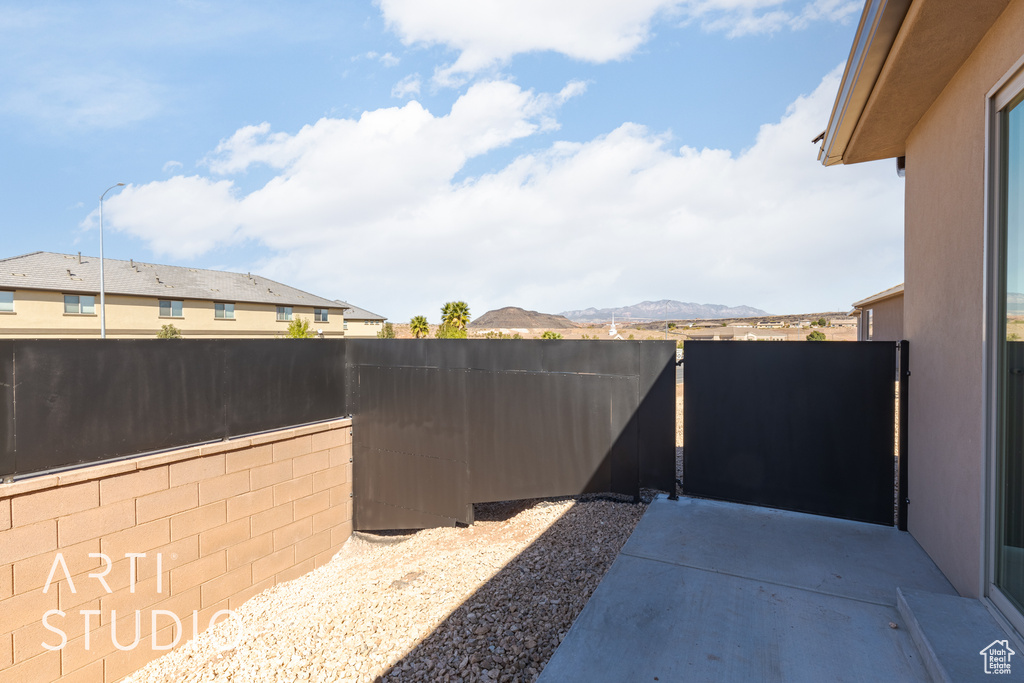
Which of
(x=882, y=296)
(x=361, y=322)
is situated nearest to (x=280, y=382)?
(x=882, y=296)

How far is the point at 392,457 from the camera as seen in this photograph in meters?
6.43

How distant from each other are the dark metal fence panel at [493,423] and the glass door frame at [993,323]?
2.42 meters

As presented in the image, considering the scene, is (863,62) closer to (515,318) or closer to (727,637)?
(727,637)

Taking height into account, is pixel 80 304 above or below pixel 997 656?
above

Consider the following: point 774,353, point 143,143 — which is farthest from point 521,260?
point 774,353

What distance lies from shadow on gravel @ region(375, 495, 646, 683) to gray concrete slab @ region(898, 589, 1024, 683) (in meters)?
1.95

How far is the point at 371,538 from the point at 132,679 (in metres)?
2.78

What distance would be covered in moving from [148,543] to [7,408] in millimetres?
1656

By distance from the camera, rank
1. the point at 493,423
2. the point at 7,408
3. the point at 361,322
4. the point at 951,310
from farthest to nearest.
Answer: the point at 361,322
the point at 493,423
the point at 7,408
the point at 951,310

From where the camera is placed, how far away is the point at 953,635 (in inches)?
80.7

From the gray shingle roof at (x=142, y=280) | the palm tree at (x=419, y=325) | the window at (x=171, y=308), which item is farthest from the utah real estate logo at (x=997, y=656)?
the palm tree at (x=419, y=325)

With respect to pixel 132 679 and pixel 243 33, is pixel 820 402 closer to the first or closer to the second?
pixel 132 679

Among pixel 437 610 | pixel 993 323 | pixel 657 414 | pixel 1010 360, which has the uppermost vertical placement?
pixel 993 323

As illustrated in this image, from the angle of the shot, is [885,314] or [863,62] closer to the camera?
[863,62]
